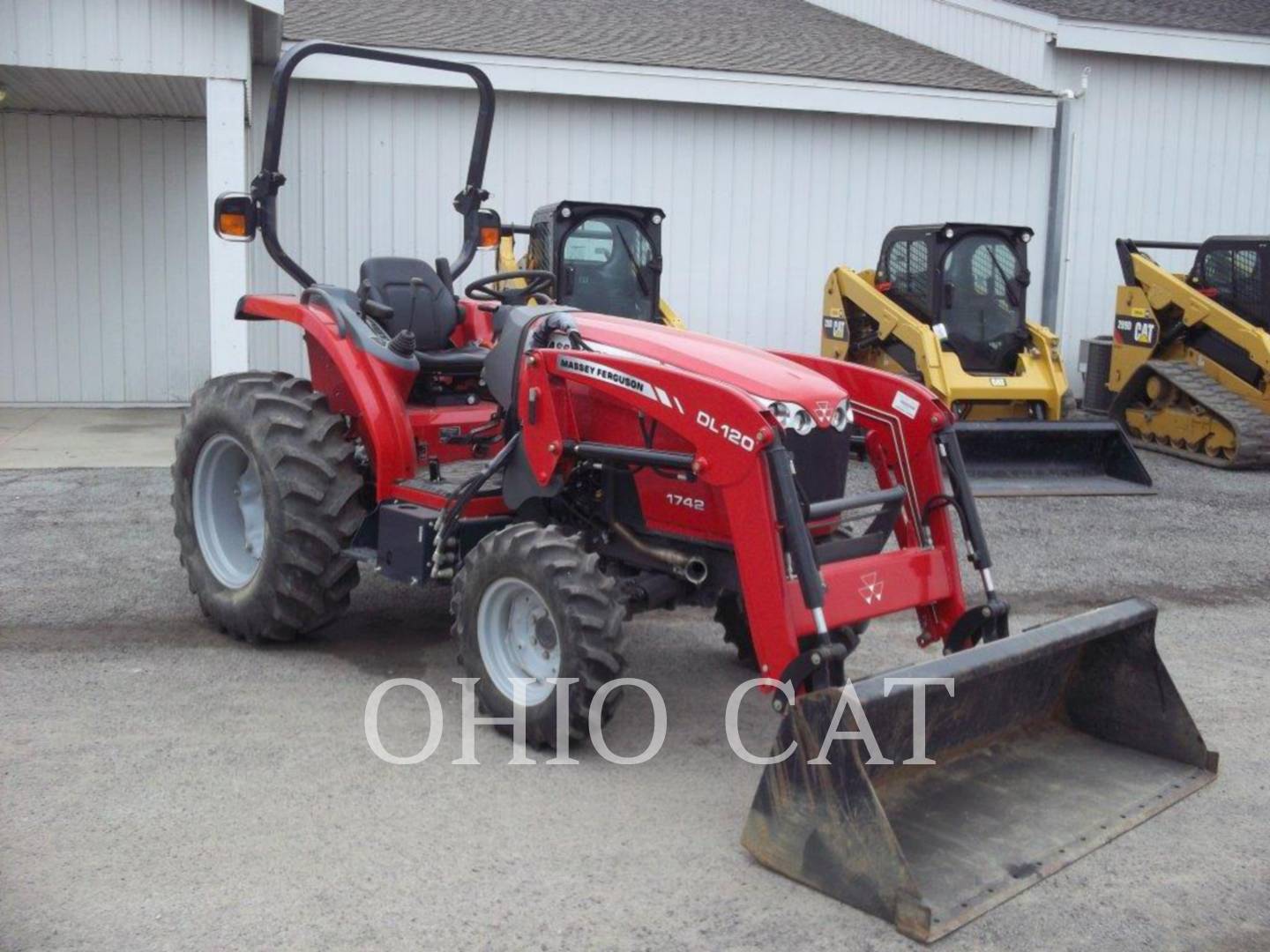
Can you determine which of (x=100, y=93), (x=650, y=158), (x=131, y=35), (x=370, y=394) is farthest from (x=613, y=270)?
(x=370, y=394)

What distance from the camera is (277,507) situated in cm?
581

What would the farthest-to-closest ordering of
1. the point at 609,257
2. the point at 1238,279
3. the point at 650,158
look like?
1. the point at 650,158
2. the point at 1238,279
3. the point at 609,257

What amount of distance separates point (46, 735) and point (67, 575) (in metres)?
2.45

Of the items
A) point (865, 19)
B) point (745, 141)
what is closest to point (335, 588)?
point (745, 141)

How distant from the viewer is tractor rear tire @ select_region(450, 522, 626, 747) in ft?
15.4

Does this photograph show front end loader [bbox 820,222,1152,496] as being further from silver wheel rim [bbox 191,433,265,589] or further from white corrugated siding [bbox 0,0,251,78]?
silver wheel rim [bbox 191,433,265,589]

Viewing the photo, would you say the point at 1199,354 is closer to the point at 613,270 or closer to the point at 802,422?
the point at 613,270

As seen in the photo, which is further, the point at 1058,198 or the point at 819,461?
the point at 1058,198

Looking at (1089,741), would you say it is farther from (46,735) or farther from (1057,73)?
(1057,73)

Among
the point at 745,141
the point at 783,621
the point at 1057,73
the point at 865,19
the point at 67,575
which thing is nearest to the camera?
the point at 783,621

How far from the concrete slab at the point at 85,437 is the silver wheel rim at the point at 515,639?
6.18 meters

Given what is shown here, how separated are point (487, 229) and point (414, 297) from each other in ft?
2.40

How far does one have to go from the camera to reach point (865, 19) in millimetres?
19859

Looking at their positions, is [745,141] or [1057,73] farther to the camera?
[1057,73]
